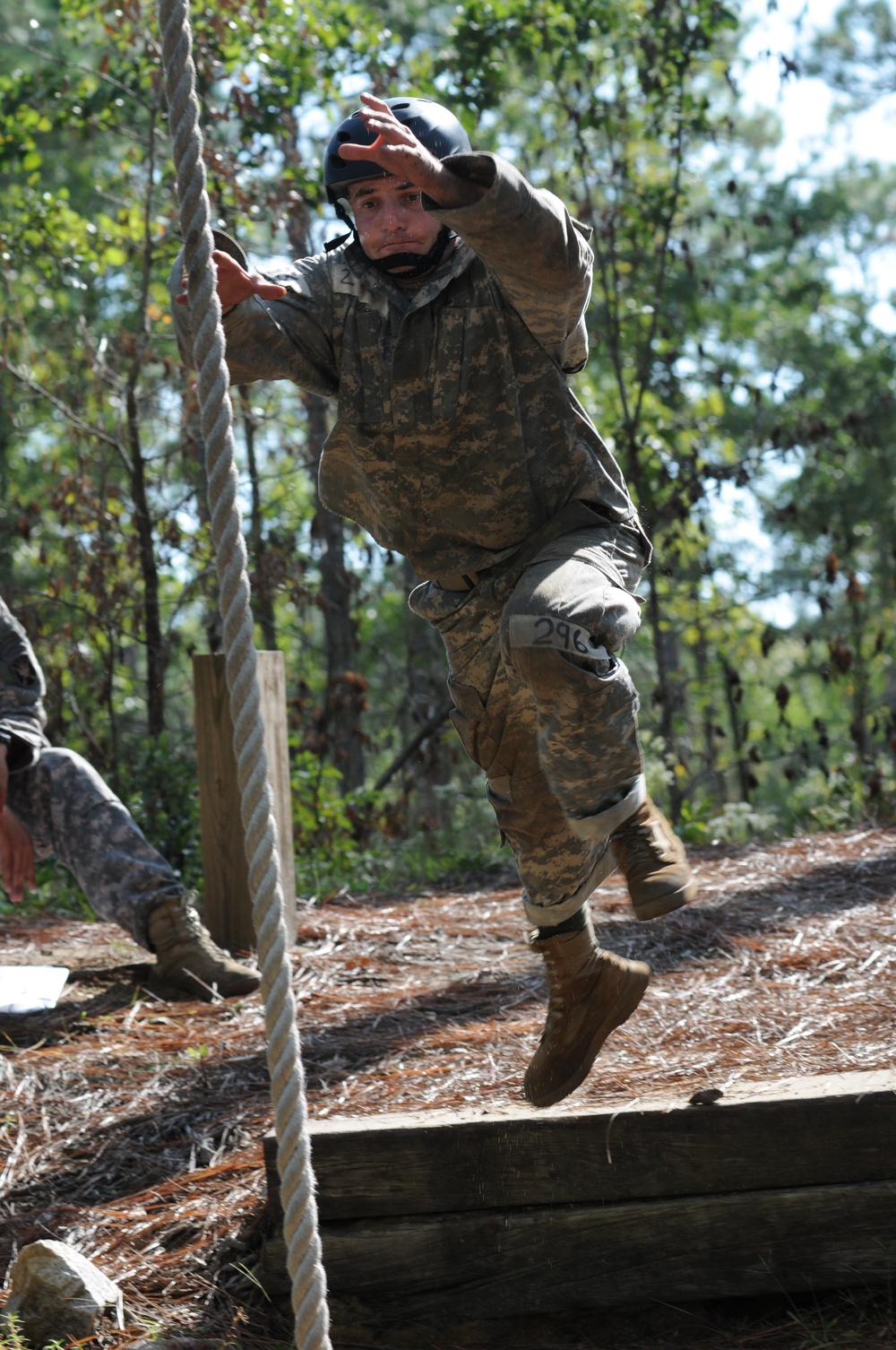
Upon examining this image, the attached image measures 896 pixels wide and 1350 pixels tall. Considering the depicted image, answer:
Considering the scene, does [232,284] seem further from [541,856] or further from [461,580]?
[541,856]

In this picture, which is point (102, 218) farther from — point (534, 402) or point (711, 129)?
point (534, 402)

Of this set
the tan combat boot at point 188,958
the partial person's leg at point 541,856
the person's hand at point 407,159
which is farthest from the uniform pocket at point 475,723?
the tan combat boot at point 188,958

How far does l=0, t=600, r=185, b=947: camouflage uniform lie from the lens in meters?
4.90

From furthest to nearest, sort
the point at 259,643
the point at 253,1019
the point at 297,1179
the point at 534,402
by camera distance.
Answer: the point at 259,643, the point at 253,1019, the point at 534,402, the point at 297,1179

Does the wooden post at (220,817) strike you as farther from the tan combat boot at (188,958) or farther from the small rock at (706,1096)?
the small rock at (706,1096)

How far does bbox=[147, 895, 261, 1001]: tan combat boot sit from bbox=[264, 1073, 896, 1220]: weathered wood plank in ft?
6.17

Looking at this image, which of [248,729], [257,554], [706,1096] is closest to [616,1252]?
[706,1096]

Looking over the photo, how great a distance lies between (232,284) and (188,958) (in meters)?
2.90

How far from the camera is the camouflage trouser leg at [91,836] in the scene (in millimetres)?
4887

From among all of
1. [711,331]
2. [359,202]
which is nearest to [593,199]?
[359,202]

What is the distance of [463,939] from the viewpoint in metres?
5.48

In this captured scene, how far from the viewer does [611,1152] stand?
294 centimetres

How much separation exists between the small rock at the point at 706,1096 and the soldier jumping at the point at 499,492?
0.27 m

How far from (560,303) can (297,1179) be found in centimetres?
184
